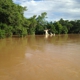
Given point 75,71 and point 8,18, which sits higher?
point 8,18

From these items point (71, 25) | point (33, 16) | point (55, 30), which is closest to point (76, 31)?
point (71, 25)

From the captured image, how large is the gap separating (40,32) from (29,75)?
4050cm

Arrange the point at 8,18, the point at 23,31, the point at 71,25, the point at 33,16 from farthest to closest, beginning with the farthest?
the point at 71,25 < the point at 33,16 < the point at 23,31 < the point at 8,18

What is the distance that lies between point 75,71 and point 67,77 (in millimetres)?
725

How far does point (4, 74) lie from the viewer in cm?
517

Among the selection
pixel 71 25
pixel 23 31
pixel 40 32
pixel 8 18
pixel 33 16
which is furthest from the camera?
pixel 71 25

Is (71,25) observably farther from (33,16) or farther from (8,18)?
(8,18)

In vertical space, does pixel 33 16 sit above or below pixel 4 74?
above

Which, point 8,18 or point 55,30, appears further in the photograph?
point 55,30

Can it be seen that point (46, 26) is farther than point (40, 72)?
Yes

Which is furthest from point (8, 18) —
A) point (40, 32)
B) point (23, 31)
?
point (40, 32)

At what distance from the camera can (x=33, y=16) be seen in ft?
138

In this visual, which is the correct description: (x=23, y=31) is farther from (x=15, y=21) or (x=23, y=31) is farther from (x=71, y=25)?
(x=71, y=25)

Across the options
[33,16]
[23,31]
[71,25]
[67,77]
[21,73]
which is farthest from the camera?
[71,25]
